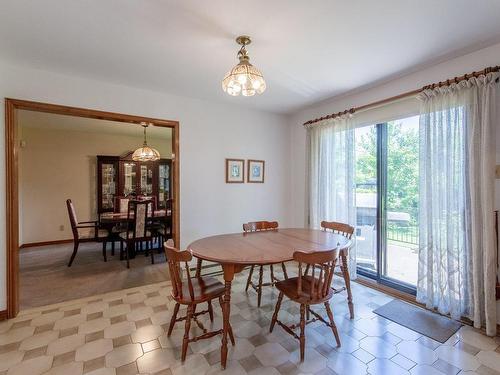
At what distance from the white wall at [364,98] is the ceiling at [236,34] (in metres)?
0.11

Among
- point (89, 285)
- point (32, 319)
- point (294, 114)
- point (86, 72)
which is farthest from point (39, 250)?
point (294, 114)

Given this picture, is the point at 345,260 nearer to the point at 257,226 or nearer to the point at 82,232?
the point at 257,226

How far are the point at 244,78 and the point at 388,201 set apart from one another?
7.80 ft

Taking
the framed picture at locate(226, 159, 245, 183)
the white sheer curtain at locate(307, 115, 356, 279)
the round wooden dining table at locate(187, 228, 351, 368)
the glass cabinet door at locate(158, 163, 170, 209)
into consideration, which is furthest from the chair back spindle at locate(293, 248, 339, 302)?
the glass cabinet door at locate(158, 163, 170, 209)

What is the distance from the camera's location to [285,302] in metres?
2.78

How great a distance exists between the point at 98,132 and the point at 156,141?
1302 millimetres

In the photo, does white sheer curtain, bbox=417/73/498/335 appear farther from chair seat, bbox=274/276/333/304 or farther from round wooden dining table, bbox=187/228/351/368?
chair seat, bbox=274/276/333/304

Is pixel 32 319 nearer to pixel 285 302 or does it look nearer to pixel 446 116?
pixel 285 302

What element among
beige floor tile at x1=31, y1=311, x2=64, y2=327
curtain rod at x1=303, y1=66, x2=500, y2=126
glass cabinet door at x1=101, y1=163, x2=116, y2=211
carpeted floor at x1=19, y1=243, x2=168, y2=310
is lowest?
beige floor tile at x1=31, y1=311, x2=64, y2=327

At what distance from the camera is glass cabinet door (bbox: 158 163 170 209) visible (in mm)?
6461

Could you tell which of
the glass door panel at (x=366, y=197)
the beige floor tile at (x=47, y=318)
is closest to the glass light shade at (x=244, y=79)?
the glass door panel at (x=366, y=197)

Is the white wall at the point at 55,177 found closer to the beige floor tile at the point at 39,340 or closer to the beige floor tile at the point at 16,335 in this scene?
the beige floor tile at the point at 16,335

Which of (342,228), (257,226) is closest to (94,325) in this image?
(257,226)

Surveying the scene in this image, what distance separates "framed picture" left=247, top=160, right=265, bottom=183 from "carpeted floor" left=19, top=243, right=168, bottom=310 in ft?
6.34
